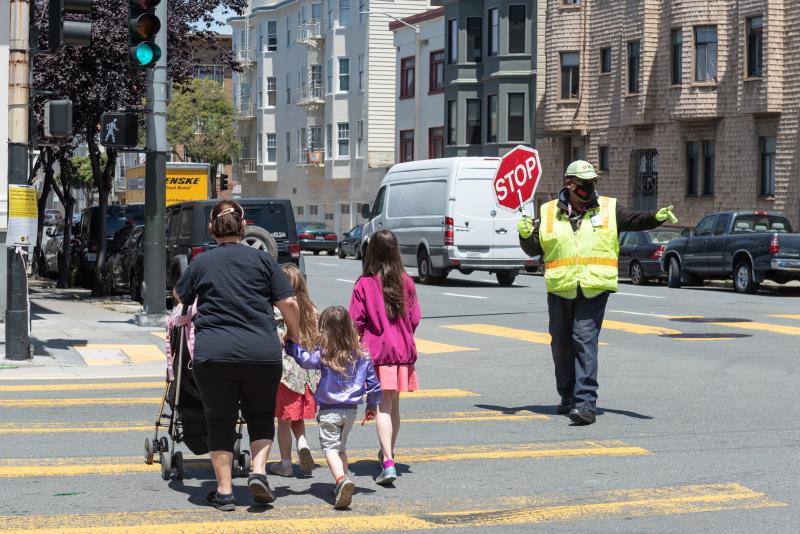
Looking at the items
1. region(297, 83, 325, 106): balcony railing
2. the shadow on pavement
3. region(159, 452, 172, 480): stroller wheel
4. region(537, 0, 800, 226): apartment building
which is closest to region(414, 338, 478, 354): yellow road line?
the shadow on pavement

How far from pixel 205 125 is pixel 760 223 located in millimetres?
54277

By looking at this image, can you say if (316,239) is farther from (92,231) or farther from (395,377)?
(395,377)

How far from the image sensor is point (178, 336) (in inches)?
329

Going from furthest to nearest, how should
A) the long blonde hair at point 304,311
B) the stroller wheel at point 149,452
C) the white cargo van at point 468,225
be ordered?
the white cargo van at point 468,225 → the stroller wheel at point 149,452 → the long blonde hair at point 304,311

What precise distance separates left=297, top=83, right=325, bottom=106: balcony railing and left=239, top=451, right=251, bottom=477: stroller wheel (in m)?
66.7

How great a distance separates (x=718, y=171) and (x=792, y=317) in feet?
69.6

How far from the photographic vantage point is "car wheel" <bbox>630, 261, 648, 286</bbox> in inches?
1361

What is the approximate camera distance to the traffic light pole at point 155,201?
791 inches

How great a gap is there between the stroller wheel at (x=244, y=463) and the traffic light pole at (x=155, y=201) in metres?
11.7

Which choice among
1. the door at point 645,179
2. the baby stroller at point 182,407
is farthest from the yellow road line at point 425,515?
the door at point 645,179

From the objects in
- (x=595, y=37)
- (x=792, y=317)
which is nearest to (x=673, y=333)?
(x=792, y=317)

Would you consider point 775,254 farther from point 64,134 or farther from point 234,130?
point 234,130

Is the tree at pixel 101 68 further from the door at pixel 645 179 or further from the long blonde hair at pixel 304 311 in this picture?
the door at pixel 645 179

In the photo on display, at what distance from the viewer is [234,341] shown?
7441 millimetres
